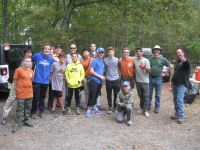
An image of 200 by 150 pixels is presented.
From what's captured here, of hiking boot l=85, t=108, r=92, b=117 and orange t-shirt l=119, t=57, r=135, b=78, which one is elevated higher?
orange t-shirt l=119, t=57, r=135, b=78

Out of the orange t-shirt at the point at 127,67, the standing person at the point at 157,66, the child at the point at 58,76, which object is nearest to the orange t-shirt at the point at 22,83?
the child at the point at 58,76

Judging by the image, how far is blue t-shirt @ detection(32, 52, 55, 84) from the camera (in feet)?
28.6

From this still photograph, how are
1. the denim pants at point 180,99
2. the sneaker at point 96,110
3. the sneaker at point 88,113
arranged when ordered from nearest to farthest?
the denim pants at point 180,99, the sneaker at point 88,113, the sneaker at point 96,110

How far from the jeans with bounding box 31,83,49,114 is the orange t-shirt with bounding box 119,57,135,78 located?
1979 millimetres

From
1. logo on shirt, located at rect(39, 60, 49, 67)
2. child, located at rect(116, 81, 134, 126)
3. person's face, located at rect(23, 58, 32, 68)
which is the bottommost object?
child, located at rect(116, 81, 134, 126)

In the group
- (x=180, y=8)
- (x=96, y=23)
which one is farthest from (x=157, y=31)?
(x=180, y=8)

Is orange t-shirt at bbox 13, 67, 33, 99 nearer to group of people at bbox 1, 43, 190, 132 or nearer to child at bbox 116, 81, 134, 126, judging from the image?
group of people at bbox 1, 43, 190, 132

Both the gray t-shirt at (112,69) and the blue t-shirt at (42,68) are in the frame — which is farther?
the gray t-shirt at (112,69)

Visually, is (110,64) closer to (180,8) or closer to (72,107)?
(72,107)

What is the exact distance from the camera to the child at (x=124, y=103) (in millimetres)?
8666

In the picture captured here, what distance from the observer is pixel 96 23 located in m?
22.5

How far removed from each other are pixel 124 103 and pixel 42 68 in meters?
2.10

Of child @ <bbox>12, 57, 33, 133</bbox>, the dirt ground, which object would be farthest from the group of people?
the dirt ground

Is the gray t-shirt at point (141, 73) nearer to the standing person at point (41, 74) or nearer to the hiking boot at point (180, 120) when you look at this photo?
the hiking boot at point (180, 120)
